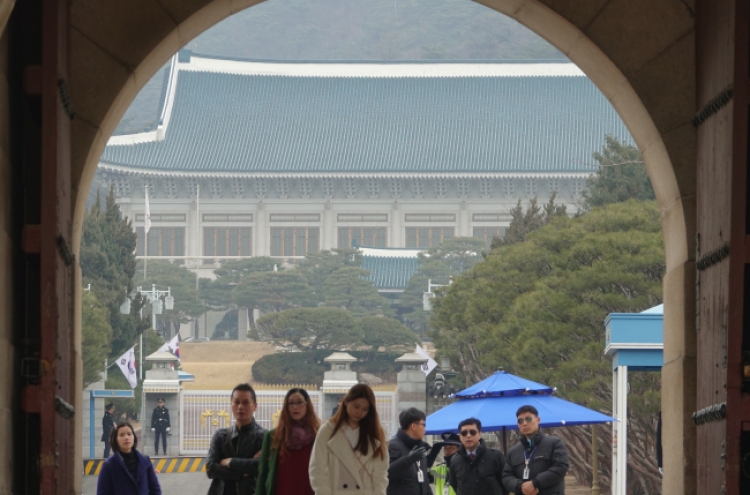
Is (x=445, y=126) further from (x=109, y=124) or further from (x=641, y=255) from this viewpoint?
(x=109, y=124)

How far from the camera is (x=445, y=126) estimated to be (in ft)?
188

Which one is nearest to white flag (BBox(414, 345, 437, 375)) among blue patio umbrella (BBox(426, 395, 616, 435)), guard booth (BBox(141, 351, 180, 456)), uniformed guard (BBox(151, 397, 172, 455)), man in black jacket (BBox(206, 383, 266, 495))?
guard booth (BBox(141, 351, 180, 456))

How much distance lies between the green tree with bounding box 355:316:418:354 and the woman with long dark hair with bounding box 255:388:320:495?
3476 cm

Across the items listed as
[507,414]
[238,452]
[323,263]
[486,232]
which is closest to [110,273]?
Result: [323,263]

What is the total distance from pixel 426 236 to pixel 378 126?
726 cm

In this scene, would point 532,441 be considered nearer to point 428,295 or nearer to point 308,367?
point 308,367

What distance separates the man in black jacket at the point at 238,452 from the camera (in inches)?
194

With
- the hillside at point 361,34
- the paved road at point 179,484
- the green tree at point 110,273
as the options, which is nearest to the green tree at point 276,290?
the green tree at point 110,273

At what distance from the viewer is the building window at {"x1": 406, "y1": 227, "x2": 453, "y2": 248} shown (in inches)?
2056

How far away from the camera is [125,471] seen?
5.38 metres

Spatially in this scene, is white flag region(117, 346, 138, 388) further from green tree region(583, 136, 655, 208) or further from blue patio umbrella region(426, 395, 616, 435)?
blue patio umbrella region(426, 395, 616, 435)

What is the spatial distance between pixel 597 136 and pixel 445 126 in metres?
6.45

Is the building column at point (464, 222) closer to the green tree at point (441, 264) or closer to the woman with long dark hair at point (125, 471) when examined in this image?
the green tree at point (441, 264)

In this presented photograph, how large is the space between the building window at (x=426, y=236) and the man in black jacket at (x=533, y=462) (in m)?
45.8
